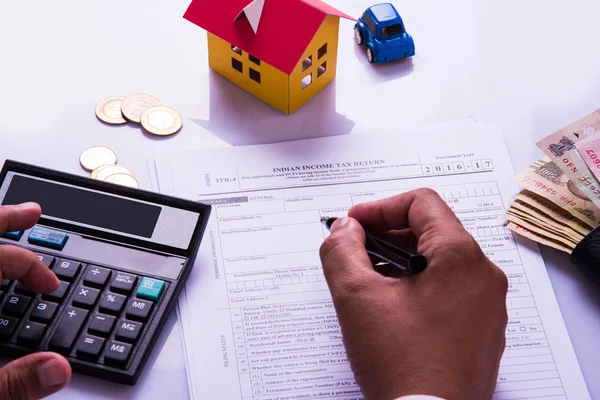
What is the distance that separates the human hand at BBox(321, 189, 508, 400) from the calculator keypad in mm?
186

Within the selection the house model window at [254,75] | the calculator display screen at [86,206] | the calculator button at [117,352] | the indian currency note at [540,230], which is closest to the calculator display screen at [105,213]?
Answer: the calculator display screen at [86,206]

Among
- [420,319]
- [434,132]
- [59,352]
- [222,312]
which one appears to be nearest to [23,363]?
[59,352]

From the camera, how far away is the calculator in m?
0.65

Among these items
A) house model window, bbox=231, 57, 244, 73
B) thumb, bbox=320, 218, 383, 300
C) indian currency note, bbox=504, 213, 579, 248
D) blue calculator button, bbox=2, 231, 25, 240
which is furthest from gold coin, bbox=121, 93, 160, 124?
indian currency note, bbox=504, 213, 579, 248

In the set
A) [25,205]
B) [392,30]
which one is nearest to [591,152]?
[392,30]

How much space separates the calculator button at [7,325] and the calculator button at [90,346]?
0.06 meters

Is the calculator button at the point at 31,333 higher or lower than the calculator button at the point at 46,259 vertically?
lower

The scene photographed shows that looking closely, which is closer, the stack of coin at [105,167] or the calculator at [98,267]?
the calculator at [98,267]

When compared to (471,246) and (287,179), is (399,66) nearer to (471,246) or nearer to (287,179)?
(287,179)

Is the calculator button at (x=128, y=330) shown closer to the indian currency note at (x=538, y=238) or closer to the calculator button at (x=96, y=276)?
the calculator button at (x=96, y=276)

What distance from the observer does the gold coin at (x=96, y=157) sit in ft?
2.64

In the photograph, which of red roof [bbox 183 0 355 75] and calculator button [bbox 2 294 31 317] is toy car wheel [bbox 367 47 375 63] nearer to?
red roof [bbox 183 0 355 75]

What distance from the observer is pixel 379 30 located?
0.89 metres

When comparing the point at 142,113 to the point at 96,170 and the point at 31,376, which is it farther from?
the point at 31,376
